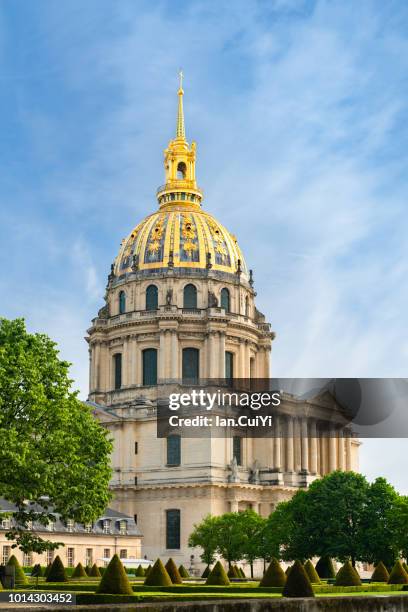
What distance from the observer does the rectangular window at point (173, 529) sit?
10238 cm

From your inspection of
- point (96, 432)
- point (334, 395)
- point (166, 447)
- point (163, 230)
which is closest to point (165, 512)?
point (166, 447)

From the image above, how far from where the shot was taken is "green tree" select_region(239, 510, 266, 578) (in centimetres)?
8662

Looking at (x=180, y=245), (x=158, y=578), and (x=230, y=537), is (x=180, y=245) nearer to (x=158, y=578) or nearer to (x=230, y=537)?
(x=230, y=537)

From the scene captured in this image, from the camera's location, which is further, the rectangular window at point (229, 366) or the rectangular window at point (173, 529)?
the rectangular window at point (229, 366)

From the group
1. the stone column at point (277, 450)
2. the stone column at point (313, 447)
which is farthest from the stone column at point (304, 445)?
the stone column at point (277, 450)

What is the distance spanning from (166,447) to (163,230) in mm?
26901

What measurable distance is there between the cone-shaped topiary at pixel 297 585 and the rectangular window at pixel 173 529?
63963mm

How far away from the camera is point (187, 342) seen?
114 metres

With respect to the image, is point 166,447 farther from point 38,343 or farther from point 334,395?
point 38,343

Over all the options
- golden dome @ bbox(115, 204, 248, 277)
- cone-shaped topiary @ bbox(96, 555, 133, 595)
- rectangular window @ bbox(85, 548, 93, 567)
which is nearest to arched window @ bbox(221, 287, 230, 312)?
golden dome @ bbox(115, 204, 248, 277)

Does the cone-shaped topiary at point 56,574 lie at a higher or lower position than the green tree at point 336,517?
lower

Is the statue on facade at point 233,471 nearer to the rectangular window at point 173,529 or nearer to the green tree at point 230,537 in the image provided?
the rectangular window at point 173,529

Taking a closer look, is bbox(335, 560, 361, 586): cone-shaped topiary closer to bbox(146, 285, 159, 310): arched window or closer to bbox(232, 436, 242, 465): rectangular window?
bbox(232, 436, 242, 465): rectangular window

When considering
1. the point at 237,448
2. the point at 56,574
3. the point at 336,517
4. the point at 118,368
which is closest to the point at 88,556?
the point at 336,517
